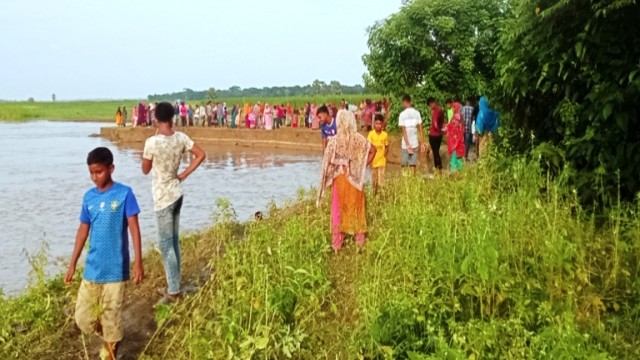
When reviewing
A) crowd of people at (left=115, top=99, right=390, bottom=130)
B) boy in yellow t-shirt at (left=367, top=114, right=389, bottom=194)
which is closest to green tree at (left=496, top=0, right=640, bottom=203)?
boy in yellow t-shirt at (left=367, top=114, right=389, bottom=194)

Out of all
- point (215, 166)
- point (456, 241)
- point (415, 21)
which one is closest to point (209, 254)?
point (456, 241)

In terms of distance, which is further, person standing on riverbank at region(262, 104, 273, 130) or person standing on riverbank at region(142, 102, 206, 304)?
person standing on riverbank at region(262, 104, 273, 130)

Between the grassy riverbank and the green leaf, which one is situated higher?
the green leaf

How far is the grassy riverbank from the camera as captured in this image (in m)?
4.44

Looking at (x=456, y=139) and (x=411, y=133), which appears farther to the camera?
(x=456, y=139)

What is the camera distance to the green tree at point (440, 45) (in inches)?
770

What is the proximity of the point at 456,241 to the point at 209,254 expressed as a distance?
3088mm

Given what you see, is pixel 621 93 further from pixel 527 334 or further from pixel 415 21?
pixel 415 21

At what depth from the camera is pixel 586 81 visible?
630cm

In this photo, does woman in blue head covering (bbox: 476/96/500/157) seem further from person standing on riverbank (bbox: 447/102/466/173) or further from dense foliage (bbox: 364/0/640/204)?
dense foliage (bbox: 364/0/640/204)

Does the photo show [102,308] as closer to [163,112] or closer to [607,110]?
[163,112]

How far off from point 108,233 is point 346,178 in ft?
7.76

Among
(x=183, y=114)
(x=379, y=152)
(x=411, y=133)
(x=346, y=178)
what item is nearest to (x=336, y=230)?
(x=346, y=178)

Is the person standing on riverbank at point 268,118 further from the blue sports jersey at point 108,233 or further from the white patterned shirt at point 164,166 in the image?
the blue sports jersey at point 108,233
